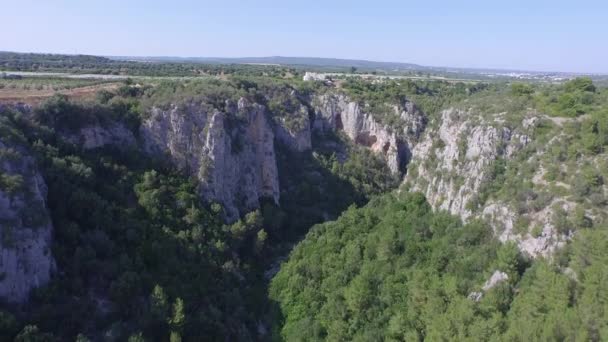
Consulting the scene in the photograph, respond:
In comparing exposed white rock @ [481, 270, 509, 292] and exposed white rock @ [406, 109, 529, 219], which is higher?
exposed white rock @ [406, 109, 529, 219]

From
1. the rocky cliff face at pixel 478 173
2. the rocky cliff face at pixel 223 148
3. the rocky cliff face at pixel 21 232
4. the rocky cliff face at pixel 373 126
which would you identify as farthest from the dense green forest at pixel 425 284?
the rocky cliff face at pixel 21 232

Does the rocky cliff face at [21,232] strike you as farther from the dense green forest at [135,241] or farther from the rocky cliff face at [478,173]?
the rocky cliff face at [478,173]

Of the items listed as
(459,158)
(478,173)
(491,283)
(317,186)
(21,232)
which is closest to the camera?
(21,232)

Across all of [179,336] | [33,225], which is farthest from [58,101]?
[179,336]

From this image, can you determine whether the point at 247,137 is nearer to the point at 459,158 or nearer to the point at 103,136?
the point at 103,136

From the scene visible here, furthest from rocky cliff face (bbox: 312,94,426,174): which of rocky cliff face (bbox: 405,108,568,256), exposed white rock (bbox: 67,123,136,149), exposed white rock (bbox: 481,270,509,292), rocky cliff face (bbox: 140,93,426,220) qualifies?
exposed white rock (bbox: 481,270,509,292)

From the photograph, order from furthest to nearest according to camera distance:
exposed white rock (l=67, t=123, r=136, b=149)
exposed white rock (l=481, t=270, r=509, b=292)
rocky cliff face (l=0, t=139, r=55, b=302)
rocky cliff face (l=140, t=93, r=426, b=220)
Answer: rocky cliff face (l=140, t=93, r=426, b=220) → exposed white rock (l=67, t=123, r=136, b=149) → exposed white rock (l=481, t=270, r=509, b=292) → rocky cliff face (l=0, t=139, r=55, b=302)

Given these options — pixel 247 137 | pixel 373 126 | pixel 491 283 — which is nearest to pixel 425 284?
pixel 491 283

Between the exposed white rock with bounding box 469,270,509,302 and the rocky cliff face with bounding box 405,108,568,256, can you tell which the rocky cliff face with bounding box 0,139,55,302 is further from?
the rocky cliff face with bounding box 405,108,568,256
